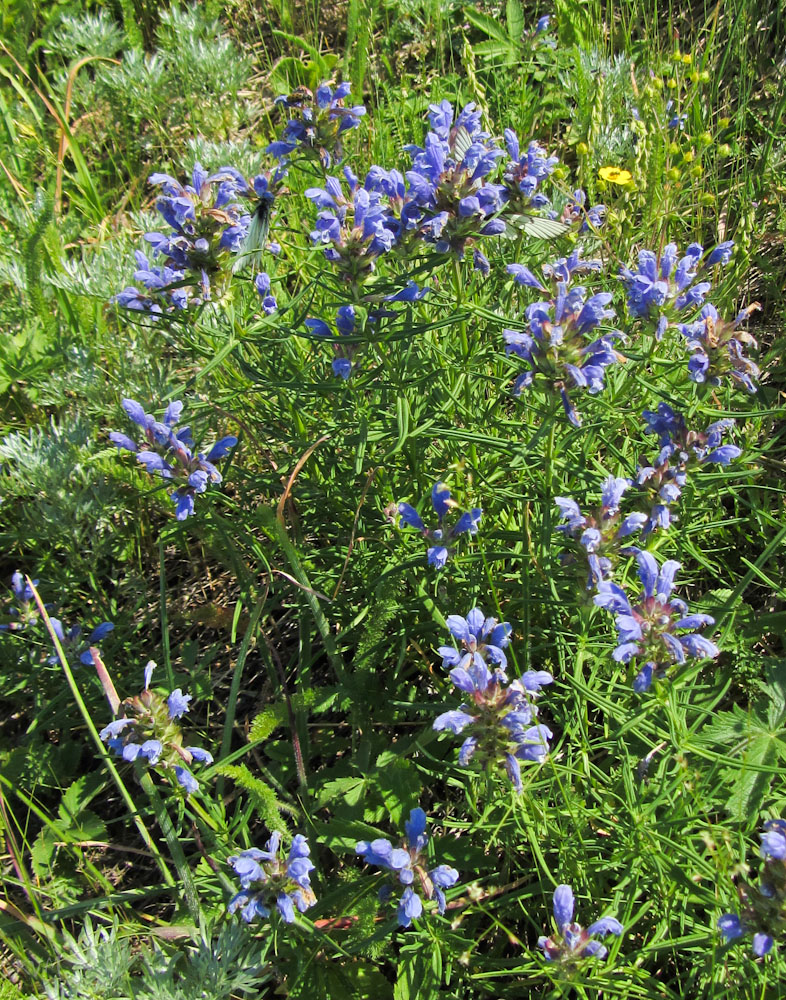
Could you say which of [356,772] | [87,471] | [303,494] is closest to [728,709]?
[356,772]

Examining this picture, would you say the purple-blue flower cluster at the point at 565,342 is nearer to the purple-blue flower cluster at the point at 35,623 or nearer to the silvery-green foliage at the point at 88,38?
the purple-blue flower cluster at the point at 35,623

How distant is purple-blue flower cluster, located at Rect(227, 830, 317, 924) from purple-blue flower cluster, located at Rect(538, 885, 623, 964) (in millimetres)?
626

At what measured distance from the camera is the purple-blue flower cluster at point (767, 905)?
1734mm

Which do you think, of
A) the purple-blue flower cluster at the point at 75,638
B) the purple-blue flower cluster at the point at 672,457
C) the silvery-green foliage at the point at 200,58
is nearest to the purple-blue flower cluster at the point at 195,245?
the purple-blue flower cluster at the point at 75,638

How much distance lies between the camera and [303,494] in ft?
9.82

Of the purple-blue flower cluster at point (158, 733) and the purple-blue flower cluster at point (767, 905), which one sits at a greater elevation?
the purple-blue flower cluster at point (158, 733)

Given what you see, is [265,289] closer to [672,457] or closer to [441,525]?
[441,525]

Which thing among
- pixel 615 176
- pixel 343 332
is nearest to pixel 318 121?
pixel 343 332

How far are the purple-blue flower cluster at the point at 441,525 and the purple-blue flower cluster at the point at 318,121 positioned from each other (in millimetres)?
1411

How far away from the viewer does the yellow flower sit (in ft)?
11.1

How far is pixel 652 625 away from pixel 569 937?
800 mm

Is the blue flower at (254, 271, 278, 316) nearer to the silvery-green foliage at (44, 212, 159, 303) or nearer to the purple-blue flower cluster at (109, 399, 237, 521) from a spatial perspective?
the purple-blue flower cluster at (109, 399, 237, 521)

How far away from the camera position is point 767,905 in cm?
179

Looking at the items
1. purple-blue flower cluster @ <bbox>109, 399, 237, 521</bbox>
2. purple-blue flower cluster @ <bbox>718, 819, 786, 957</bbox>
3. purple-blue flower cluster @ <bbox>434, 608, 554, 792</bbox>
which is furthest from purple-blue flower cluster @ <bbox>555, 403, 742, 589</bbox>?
purple-blue flower cluster @ <bbox>109, 399, 237, 521</bbox>
